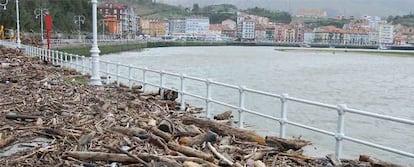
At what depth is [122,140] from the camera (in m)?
7.72

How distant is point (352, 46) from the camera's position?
637ft

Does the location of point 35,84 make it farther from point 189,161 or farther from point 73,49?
point 73,49

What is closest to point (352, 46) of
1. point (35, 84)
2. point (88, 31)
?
point (88, 31)

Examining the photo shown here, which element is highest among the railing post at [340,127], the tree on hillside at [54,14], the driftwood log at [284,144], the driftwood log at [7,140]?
the tree on hillside at [54,14]

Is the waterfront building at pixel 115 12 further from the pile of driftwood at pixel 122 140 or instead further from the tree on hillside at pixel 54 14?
the pile of driftwood at pixel 122 140

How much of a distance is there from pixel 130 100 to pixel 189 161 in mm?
6645

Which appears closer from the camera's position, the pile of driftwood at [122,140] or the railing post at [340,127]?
the pile of driftwood at [122,140]

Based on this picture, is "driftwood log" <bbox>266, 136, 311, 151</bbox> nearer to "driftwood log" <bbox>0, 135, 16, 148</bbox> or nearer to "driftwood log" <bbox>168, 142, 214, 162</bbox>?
"driftwood log" <bbox>168, 142, 214, 162</bbox>

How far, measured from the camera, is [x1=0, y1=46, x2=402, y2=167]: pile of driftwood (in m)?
6.78

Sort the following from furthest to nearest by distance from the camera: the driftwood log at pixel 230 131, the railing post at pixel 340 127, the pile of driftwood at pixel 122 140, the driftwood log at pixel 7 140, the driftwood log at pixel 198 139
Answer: the driftwood log at pixel 230 131 < the driftwood log at pixel 198 139 < the driftwood log at pixel 7 140 < the railing post at pixel 340 127 < the pile of driftwood at pixel 122 140

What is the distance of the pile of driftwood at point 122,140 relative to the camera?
678 centimetres

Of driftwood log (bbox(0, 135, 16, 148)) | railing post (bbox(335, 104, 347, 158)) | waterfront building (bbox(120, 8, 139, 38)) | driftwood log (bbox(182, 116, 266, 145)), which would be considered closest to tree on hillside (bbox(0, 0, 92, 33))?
waterfront building (bbox(120, 8, 139, 38))

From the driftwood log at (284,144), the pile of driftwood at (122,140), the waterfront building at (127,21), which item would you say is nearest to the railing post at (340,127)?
the pile of driftwood at (122,140)

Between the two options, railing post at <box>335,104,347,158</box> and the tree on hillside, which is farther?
the tree on hillside
